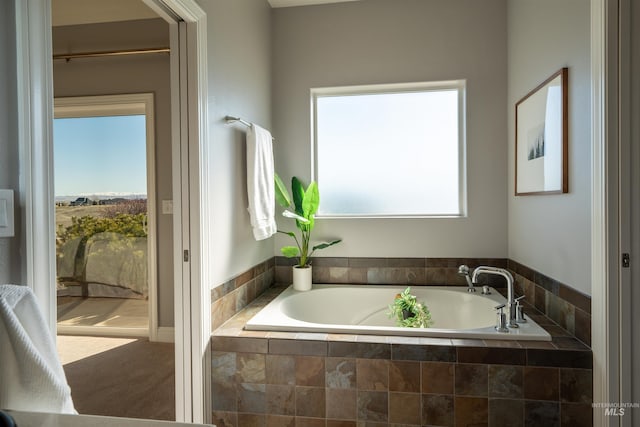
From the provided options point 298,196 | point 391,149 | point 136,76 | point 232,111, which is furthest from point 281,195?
point 136,76

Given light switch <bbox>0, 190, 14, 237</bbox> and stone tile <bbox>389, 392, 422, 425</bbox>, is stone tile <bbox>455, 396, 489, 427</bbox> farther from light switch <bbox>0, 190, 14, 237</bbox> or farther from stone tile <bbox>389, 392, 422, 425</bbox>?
light switch <bbox>0, 190, 14, 237</bbox>

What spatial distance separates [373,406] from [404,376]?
20cm

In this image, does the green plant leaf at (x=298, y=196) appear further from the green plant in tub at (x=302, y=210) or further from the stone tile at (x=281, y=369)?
the stone tile at (x=281, y=369)

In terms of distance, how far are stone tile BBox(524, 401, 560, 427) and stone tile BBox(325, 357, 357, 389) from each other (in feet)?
2.48

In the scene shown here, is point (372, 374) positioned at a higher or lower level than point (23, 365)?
lower

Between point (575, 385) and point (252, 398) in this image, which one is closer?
point (575, 385)

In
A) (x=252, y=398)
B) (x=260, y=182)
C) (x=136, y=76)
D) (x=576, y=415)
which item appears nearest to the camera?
(x=576, y=415)

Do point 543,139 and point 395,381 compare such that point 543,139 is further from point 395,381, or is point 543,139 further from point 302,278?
point 302,278

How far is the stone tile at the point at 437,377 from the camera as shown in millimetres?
1681

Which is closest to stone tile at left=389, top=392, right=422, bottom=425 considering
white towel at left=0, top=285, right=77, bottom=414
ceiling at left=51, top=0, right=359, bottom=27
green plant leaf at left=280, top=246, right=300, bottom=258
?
green plant leaf at left=280, top=246, right=300, bottom=258

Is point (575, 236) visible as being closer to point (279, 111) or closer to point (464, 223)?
point (464, 223)

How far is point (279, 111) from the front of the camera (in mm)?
2963

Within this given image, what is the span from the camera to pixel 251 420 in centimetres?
183

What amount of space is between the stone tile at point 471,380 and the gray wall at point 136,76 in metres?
2.37
